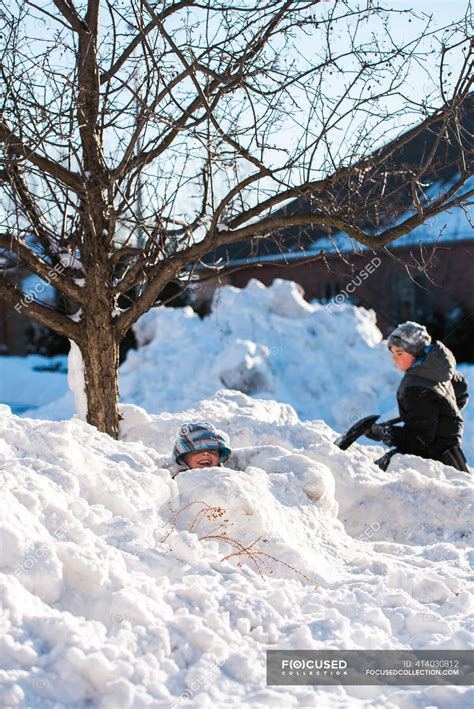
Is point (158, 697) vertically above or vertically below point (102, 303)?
below

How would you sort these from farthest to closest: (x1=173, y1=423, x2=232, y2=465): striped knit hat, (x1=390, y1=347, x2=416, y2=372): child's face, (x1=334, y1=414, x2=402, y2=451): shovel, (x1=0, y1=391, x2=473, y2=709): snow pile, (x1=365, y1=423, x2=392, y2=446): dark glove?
1. (x1=334, y1=414, x2=402, y2=451): shovel
2. (x1=365, y1=423, x2=392, y2=446): dark glove
3. (x1=390, y1=347, x2=416, y2=372): child's face
4. (x1=173, y1=423, x2=232, y2=465): striped knit hat
5. (x1=0, y1=391, x2=473, y2=709): snow pile

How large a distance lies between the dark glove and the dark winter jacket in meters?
0.03

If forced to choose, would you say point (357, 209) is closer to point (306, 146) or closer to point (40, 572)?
point (306, 146)

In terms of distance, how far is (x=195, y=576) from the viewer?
3.59 metres

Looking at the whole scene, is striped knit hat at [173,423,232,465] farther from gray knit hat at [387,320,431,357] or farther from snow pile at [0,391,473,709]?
gray knit hat at [387,320,431,357]

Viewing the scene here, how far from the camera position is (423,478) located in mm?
5922

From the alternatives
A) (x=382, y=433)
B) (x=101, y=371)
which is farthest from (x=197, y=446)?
(x=382, y=433)

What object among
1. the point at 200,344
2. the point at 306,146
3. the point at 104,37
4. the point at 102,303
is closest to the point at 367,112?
the point at 306,146

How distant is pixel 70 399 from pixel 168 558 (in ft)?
33.3

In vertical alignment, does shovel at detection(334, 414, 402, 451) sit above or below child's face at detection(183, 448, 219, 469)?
above

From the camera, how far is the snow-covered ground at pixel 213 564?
2910mm

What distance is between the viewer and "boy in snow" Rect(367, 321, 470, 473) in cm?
602

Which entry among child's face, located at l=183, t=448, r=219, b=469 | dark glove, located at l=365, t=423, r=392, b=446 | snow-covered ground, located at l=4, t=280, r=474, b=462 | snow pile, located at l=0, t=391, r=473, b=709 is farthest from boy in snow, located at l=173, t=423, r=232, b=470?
snow-covered ground, located at l=4, t=280, r=474, b=462

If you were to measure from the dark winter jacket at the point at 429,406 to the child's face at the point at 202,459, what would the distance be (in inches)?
66.8
